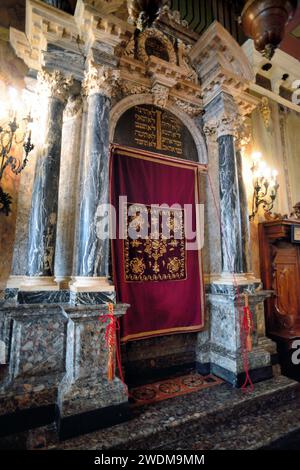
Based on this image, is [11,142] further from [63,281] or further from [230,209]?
[230,209]

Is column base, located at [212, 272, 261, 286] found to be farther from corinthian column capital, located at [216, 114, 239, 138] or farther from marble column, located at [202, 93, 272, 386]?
corinthian column capital, located at [216, 114, 239, 138]

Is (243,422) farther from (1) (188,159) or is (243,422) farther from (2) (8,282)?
(1) (188,159)

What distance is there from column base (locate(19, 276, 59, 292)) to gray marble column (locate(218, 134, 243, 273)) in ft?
7.16

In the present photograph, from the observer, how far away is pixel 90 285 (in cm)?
237

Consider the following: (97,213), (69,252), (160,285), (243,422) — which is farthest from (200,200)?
(243,422)

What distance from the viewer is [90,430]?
2.06 meters

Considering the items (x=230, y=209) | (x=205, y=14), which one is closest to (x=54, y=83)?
(x=230, y=209)

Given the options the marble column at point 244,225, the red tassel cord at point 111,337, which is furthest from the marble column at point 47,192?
the marble column at point 244,225

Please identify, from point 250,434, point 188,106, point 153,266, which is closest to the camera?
point 250,434

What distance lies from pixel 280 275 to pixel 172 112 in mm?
3155

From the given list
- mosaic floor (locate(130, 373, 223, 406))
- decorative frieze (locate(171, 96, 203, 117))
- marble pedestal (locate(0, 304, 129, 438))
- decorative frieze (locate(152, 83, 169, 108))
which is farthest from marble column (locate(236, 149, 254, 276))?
marble pedestal (locate(0, 304, 129, 438))

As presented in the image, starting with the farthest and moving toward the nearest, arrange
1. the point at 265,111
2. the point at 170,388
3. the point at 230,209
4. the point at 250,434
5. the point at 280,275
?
1. the point at 265,111
2. the point at 280,275
3. the point at 230,209
4. the point at 170,388
5. the point at 250,434

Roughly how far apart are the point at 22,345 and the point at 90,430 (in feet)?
3.11

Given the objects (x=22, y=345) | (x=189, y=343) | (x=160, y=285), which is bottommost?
(x=189, y=343)
